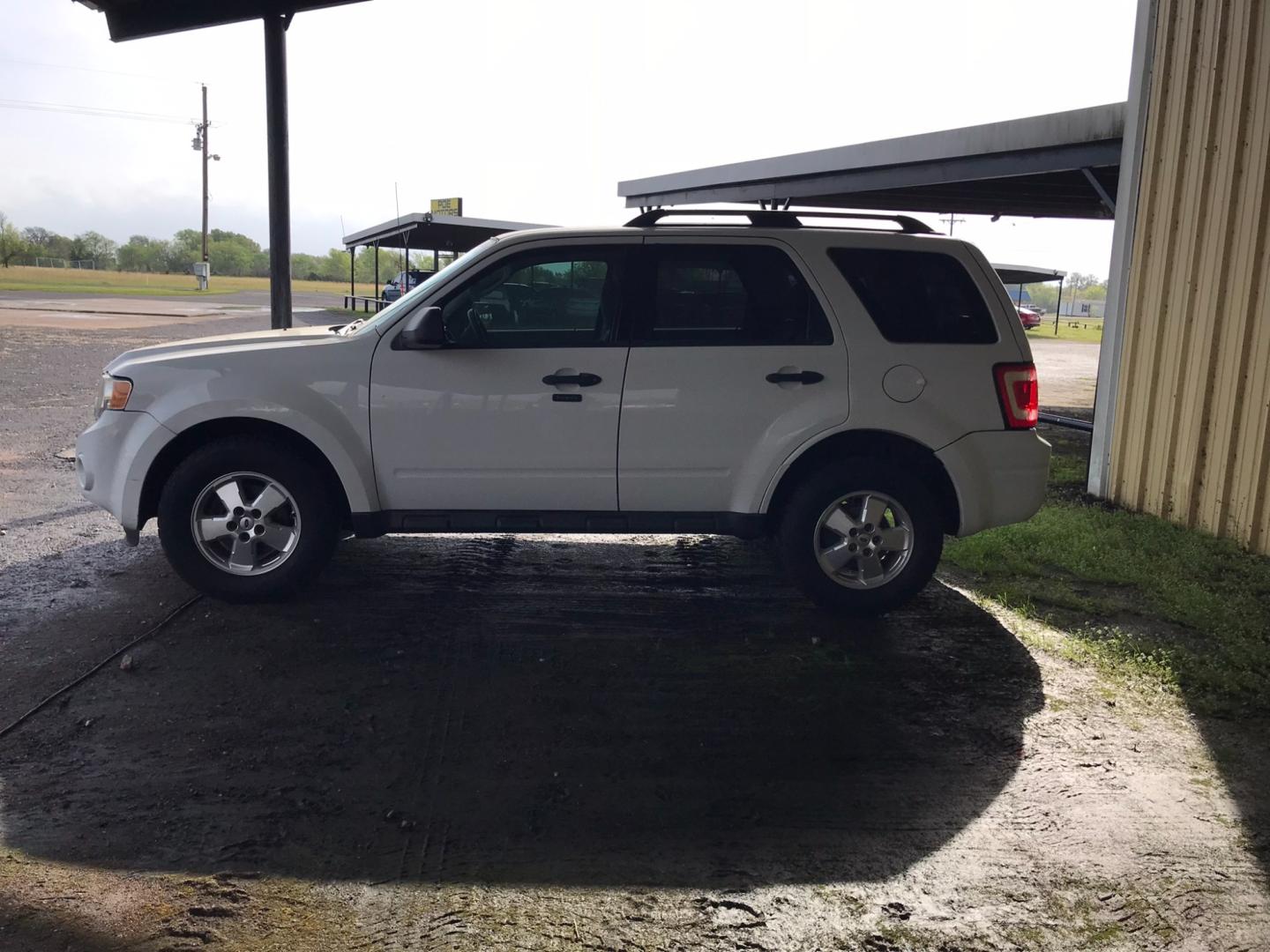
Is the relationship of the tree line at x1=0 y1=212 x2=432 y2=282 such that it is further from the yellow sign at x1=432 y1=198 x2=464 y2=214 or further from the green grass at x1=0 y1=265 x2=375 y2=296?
the yellow sign at x1=432 y1=198 x2=464 y2=214

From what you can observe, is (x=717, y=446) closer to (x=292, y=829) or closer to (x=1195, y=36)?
(x=292, y=829)

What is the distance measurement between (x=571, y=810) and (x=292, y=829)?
36.1 inches

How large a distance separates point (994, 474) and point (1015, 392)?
0.45m

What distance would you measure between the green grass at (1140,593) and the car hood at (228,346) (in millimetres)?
4182

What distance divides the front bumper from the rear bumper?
411cm

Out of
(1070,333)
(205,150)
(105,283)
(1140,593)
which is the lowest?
(1140,593)

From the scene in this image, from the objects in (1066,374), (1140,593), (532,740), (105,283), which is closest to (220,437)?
(532,740)

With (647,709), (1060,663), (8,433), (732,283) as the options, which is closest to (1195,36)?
(732,283)

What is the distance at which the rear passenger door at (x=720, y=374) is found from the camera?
5.52 metres

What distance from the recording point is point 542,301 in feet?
18.6

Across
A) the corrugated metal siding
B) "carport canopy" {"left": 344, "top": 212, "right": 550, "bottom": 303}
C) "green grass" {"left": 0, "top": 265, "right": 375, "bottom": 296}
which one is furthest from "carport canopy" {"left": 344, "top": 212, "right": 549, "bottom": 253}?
"green grass" {"left": 0, "top": 265, "right": 375, "bottom": 296}

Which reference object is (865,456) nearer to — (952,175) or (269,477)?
(269,477)

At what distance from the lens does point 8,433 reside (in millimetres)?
10953

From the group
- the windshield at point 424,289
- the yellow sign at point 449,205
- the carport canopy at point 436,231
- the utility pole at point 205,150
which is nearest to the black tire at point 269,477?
the windshield at point 424,289
